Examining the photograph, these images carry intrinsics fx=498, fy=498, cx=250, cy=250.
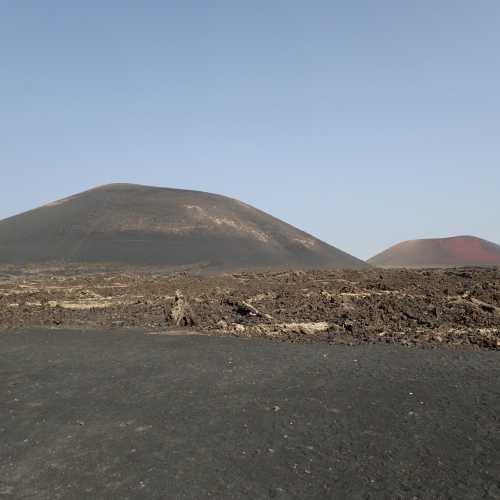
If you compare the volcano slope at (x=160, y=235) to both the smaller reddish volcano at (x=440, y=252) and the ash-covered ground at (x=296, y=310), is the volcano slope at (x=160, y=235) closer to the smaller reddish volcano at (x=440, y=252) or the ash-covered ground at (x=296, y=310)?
the ash-covered ground at (x=296, y=310)

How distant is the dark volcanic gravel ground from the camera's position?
480 centimetres

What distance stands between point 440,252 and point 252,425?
97069 mm

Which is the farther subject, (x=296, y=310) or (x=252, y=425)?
(x=296, y=310)

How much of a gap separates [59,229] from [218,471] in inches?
2337

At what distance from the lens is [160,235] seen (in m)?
58.3

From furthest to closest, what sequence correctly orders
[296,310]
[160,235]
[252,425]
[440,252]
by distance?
1. [440,252]
2. [160,235]
3. [296,310]
4. [252,425]

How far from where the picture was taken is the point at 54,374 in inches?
369

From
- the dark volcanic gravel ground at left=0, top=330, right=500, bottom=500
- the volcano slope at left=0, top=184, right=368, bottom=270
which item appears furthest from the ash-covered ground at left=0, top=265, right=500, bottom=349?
the volcano slope at left=0, top=184, right=368, bottom=270

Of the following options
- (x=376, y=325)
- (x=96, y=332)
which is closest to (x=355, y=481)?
(x=376, y=325)

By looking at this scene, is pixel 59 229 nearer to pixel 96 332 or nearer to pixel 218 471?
pixel 96 332

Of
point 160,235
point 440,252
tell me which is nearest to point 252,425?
point 160,235

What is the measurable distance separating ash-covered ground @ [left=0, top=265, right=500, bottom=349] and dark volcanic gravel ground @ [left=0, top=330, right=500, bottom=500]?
7.68ft

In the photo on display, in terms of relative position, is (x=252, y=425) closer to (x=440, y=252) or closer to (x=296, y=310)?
(x=296, y=310)

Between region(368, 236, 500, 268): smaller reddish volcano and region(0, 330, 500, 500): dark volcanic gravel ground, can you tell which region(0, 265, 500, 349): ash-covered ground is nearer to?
region(0, 330, 500, 500): dark volcanic gravel ground
